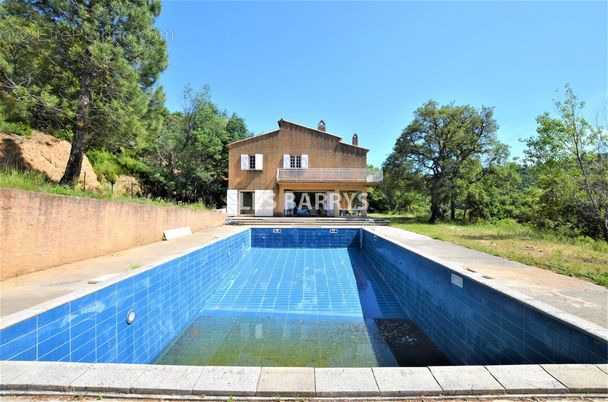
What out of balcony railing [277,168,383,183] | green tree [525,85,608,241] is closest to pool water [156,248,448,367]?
green tree [525,85,608,241]

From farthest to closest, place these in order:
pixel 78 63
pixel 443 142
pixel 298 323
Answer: pixel 443 142
pixel 78 63
pixel 298 323

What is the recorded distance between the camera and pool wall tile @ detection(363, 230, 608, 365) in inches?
97.9

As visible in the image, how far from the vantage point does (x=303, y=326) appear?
16.1ft

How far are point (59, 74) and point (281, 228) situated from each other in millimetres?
9194

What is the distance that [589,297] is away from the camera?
351 cm

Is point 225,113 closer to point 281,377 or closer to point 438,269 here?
point 438,269

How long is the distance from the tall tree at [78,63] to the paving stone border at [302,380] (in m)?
8.64

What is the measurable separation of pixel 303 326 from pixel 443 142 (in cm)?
1888

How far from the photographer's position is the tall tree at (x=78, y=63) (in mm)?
8062

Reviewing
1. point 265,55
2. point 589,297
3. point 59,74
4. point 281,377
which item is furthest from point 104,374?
point 265,55

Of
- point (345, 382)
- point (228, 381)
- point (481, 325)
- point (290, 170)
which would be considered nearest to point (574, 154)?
point (481, 325)

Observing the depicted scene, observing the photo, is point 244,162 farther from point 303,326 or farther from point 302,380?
point 302,380

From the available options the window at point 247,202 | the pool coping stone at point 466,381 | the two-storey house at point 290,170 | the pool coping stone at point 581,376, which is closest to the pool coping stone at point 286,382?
the pool coping stone at point 466,381

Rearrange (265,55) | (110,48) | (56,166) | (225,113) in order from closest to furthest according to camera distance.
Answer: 1. (110,48)
2. (56,166)
3. (265,55)
4. (225,113)
